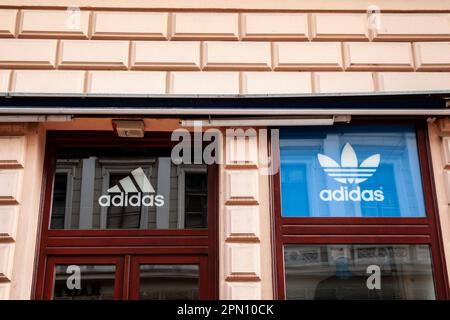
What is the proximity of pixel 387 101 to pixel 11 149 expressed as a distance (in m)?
3.59

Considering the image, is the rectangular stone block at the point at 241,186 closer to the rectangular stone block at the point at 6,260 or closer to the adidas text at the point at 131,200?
the adidas text at the point at 131,200

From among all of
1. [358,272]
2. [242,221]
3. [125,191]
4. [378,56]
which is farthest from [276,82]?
[358,272]

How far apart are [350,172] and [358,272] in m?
0.98

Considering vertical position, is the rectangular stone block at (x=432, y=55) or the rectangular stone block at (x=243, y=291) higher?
the rectangular stone block at (x=432, y=55)

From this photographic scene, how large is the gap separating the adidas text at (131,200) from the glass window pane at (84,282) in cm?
62

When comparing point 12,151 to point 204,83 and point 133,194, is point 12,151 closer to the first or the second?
point 133,194

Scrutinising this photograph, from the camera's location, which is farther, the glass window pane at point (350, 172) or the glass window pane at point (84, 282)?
the glass window pane at point (350, 172)

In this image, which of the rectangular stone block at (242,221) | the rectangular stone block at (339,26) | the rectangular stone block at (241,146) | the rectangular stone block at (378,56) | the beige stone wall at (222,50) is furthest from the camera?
the rectangular stone block at (339,26)

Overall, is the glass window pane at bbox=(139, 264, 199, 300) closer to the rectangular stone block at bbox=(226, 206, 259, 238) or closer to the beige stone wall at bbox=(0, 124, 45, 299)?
the rectangular stone block at bbox=(226, 206, 259, 238)

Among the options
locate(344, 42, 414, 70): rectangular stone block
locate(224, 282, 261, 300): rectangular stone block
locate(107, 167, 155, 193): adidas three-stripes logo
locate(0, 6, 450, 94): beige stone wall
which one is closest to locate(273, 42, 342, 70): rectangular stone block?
locate(0, 6, 450, 94): beige stone wall

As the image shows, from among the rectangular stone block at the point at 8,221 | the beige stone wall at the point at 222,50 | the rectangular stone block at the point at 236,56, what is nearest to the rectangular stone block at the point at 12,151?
the rectangular stone block at the point at 8,221

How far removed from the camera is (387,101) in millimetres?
6023

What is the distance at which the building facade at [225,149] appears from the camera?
19.3 feet
